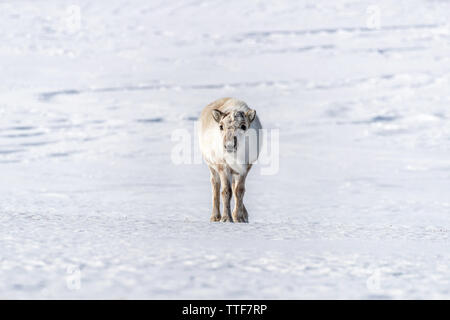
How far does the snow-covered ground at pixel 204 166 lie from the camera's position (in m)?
4.15

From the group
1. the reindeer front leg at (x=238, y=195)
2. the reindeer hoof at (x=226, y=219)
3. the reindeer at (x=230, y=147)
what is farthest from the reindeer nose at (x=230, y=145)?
the reindeer hoof at (x=226, y=219)

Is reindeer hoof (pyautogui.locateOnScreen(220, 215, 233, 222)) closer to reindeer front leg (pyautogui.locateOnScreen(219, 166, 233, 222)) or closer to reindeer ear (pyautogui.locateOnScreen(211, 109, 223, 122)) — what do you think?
reindeer front leg (pyautogui.locateOnScreen(219, 166, 233, 222))

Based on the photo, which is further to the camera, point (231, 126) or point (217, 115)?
point (217, 115)

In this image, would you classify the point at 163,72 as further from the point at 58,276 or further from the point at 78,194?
the point at 58,276

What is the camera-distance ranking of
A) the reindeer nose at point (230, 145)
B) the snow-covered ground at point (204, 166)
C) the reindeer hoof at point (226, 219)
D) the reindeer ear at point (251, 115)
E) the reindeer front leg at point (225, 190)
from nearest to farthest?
1. the snow-covered ground at point (204, 166)
2. the reindeer nose at point (230, 145)
3. the reindeer ear at point (251, 115)
4. the reindeer front leg at point (225, 190)
5. the reindeer hoof at point (226, 219)

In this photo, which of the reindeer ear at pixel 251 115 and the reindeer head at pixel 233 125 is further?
the reindeer ear at pixel 251 115

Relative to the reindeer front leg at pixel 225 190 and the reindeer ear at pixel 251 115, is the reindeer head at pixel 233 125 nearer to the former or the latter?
the reindeer ear at pixel 251 115

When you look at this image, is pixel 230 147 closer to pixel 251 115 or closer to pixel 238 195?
pixel 251 115

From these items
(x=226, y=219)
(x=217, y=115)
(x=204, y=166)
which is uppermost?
(x=217, y=115)

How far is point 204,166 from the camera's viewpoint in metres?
17.4

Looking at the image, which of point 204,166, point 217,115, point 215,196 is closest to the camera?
point 217,115

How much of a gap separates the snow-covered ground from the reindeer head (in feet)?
2.66

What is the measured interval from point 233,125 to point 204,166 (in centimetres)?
1077

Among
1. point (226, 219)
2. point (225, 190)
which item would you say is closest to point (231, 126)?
point (225, 190)
